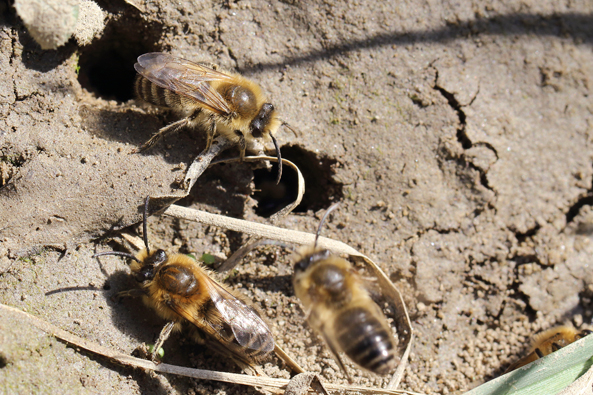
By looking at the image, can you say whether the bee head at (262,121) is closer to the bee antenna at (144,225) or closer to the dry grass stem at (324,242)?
the dry grass stem at (324,242)

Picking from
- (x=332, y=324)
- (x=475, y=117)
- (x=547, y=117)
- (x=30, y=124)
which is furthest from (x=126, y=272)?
(x=547, y=117)

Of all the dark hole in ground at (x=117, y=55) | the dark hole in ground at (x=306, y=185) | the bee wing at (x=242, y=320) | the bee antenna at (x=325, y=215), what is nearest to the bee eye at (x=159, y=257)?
the bee wing at (x=242, y=320)

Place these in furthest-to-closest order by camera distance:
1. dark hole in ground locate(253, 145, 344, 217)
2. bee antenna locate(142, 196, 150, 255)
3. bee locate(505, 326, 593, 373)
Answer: dark hole in ground locate(253, 145, 344, 217)
bee locate(505, 326, 593, 373)
bee antenna locate(142, 196, 150, 255)

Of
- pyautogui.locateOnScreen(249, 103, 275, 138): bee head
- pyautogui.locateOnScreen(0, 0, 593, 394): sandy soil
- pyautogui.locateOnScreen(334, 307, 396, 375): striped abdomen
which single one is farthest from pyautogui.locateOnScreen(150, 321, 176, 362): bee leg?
pyautogui.locateOnScreen(249, 103, 275, 138): bee head

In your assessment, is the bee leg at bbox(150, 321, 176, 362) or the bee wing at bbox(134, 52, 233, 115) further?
the bee wing at bbox(134, 52, 233, 115)

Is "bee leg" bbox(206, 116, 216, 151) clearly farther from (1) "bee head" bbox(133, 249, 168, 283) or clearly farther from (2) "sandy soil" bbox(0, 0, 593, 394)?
(1) "bee head" bbox(133, 249, 168, 283)

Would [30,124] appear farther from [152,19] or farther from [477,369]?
[477,369]

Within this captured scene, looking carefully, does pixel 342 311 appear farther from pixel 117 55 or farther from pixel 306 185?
pixel 117 55
